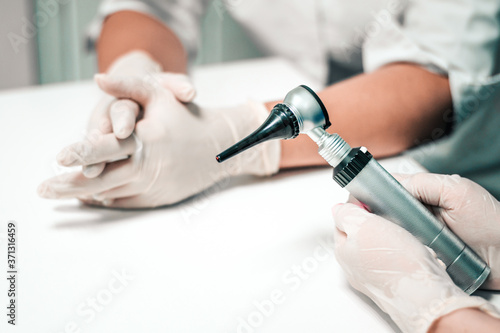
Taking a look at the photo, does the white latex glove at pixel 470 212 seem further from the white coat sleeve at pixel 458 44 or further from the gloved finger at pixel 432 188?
the white coat sleeve at pixel 458 44

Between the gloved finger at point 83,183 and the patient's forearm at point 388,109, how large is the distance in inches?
11.0

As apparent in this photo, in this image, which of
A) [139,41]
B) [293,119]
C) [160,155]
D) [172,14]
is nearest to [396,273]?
[293,119]

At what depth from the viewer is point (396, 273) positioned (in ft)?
1.51

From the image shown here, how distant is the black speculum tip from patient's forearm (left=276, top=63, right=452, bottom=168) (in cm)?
29

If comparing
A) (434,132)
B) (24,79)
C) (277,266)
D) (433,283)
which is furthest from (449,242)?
(24,79)

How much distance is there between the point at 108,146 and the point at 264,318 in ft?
0.97

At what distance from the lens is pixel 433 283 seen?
44cm

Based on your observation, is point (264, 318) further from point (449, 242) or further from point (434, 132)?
point (434, 132)

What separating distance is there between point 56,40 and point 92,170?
48.0 inches

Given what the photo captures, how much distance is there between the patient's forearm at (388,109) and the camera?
2.57 feet

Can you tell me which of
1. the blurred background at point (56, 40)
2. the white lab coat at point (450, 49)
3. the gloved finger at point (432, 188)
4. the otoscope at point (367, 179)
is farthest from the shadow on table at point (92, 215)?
the blurred background at point (56, 40)

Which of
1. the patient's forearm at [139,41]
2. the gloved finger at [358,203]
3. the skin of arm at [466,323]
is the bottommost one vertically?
the skin of arm at [466,323]

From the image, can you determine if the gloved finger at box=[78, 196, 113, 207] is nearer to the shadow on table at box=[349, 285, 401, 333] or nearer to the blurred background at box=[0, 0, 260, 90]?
the shadow on table at box=[349, 285, 401, 333]

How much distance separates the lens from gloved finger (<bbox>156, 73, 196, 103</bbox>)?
2.19 feet
